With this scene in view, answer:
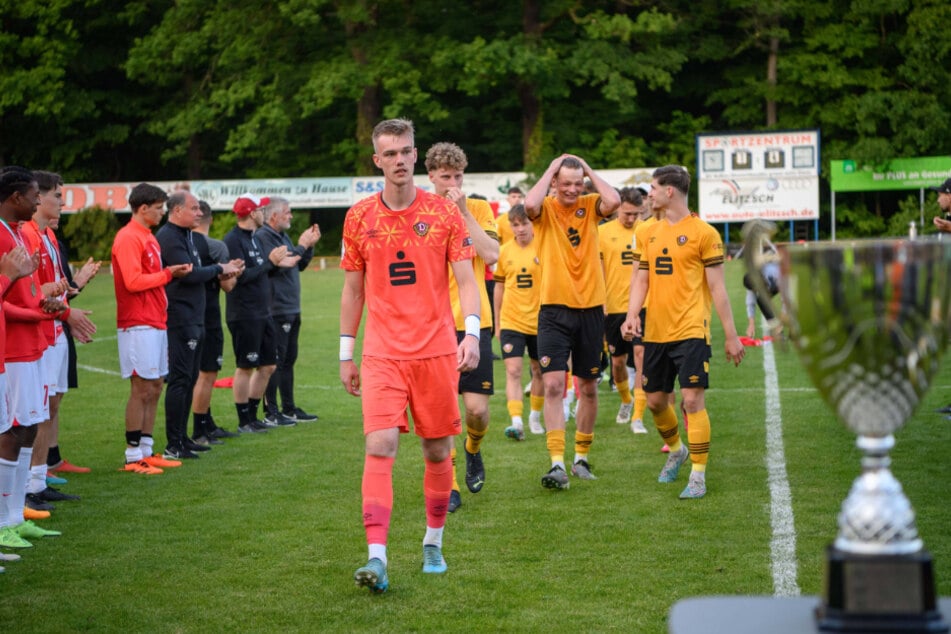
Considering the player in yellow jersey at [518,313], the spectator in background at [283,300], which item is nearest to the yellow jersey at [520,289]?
the player in yellow jersey at [518,313]

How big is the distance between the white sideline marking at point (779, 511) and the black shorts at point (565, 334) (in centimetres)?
151

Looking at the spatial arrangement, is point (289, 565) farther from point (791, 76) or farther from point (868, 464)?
point (791, 76)

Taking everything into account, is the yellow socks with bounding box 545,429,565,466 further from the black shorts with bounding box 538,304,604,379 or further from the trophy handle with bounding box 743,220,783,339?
the trophy handle with bounding box 743,220,783,339

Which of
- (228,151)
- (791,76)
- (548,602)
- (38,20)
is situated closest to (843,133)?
(791,76)

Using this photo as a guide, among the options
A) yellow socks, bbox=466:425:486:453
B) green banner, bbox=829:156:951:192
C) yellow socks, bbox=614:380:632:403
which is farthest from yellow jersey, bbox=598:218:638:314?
green banner, bbox=829:156:951:192

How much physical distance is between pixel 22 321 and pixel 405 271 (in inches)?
108

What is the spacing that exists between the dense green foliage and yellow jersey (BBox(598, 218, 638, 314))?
31.5 m

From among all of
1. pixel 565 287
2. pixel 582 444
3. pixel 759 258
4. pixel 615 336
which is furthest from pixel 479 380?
pixel 759 258

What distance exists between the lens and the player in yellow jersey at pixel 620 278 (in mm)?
10961

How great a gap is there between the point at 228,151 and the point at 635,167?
16.9 metres

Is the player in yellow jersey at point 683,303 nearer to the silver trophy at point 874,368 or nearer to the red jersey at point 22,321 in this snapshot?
the red jersey at point 22,321

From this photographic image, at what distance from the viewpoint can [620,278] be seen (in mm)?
11250

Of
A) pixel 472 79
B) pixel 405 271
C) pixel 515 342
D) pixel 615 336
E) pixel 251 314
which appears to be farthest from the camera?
pixel 472 79

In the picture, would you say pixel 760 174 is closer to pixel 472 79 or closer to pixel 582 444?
pixel 472 79
